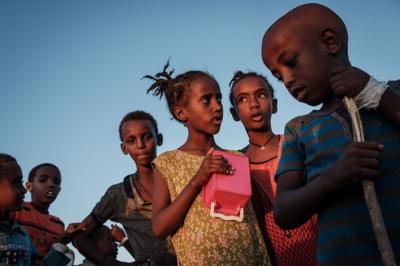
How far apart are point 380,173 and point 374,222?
10.6 inches

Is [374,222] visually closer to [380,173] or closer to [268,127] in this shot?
[380,173]

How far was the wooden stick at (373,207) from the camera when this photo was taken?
1.68m

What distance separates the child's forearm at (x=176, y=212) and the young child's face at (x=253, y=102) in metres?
1.25

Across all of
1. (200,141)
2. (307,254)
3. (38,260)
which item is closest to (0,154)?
(38,260)

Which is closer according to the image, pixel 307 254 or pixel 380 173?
pixel 380 173

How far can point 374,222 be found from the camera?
173cm

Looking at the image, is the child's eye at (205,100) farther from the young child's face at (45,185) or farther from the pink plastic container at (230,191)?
the young child's face at (45,185)

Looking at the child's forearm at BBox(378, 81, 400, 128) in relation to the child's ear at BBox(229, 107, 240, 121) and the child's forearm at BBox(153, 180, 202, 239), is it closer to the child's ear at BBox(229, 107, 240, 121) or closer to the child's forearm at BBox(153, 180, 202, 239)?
the child's forearm at BBox(153, 180, 202, 239)

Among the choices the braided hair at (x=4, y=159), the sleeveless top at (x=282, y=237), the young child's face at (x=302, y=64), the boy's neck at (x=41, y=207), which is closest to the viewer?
the young child's face at (x=302, y=64)

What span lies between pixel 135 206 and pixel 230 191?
6.07ft

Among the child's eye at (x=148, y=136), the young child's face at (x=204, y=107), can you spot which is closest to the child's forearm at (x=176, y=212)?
the young child's face at (x=204, y=107)

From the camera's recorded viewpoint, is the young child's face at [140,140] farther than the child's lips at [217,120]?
Yes

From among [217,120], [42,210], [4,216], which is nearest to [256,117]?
[217,120]

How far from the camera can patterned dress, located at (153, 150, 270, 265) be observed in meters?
3.42
